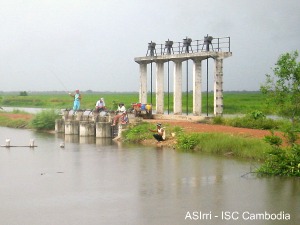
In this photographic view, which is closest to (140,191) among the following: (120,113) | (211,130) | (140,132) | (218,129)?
(211,130)

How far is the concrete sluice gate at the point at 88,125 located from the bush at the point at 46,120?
1830mm

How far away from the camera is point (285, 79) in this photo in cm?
1831

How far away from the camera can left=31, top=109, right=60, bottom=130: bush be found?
125ft

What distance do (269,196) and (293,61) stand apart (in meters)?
5.19

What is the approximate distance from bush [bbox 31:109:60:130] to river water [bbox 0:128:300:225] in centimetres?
1375

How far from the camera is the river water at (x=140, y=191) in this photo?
13.1m

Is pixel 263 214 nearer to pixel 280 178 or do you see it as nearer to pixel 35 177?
pixel 280 178

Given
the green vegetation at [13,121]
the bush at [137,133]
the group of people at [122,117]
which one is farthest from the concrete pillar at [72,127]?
the green vegetation at [13,121]

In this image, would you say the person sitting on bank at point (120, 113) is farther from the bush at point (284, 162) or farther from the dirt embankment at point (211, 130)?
the bush at point (284, 162)

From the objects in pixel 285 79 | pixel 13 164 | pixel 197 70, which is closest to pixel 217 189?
pixel 285 79

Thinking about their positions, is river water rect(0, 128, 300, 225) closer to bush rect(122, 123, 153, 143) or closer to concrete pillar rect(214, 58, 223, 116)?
bush rect(122, 123, 153, 143)

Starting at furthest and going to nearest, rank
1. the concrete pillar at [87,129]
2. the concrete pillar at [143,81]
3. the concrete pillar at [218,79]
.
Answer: the concrete pillar at [143,81]
the concrete pillar at [87,129]
the concrete pillar at [218,79]

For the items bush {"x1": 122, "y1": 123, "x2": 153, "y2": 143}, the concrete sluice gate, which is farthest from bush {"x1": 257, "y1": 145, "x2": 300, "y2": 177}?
the concrete sluice gate

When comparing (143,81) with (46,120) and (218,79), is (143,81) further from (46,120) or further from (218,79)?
(46,120)
